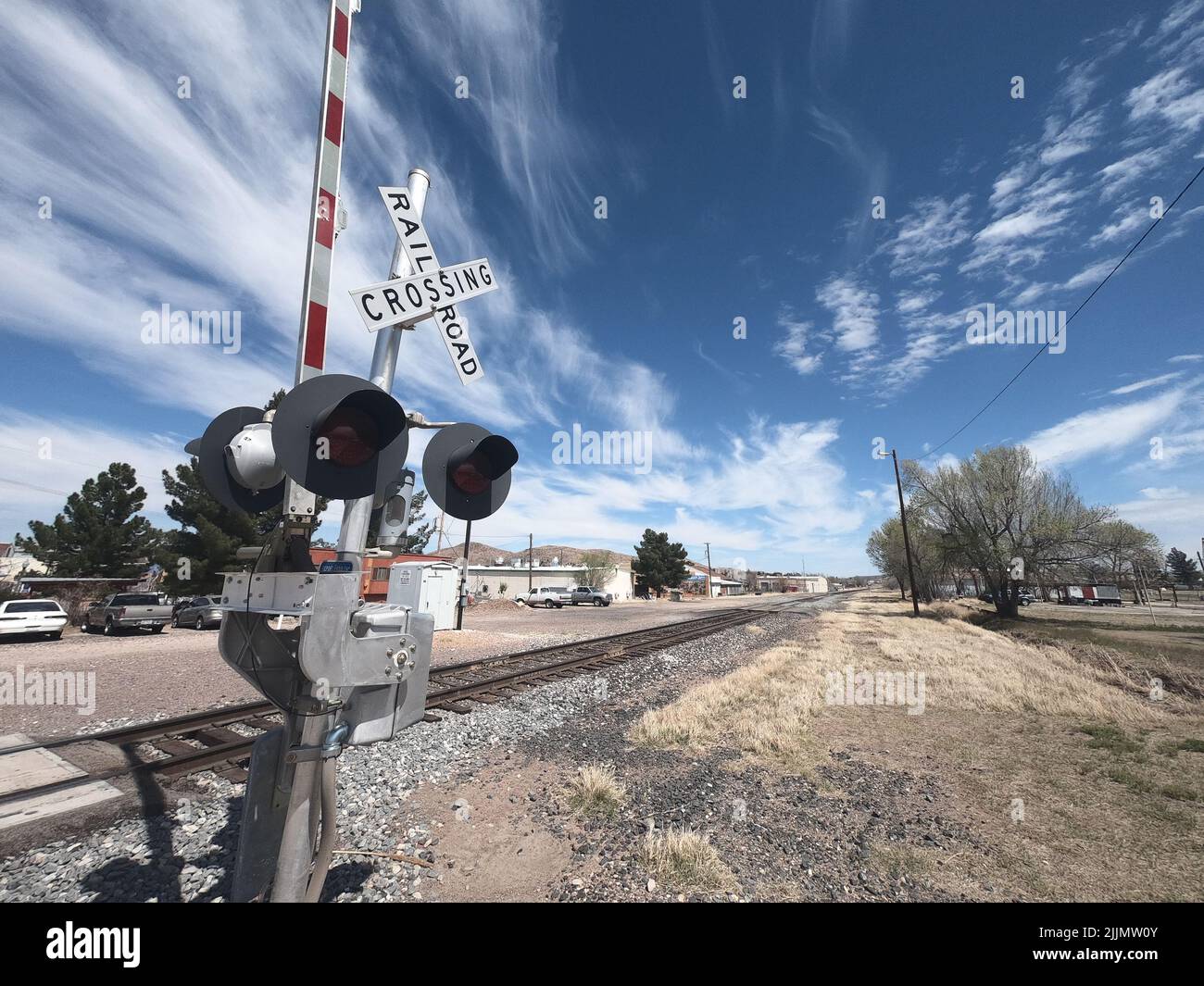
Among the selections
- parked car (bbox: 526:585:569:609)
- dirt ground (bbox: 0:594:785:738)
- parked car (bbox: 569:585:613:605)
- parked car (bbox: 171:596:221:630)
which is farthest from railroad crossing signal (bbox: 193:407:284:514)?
parked car (bbox: 569:585:613:605)

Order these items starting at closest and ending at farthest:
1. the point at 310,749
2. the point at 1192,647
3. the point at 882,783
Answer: the point at 310,749 < the point at 882,783 < the point at 1192,647

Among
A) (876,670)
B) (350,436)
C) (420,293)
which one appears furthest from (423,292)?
(876,670)

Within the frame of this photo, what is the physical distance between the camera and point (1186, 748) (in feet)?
23.2

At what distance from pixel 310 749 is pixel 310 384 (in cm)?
148

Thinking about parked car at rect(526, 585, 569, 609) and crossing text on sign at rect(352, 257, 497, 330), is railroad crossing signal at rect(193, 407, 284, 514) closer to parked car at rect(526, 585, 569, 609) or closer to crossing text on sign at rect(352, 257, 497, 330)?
crossing text on sign at rect(352, 257, 497, 330)

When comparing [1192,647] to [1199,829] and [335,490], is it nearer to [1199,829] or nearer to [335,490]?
[1199,829]

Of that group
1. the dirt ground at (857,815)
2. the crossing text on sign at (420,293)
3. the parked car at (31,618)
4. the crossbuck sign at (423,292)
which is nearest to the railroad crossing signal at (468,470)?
the crossbuck sign at (423,292)

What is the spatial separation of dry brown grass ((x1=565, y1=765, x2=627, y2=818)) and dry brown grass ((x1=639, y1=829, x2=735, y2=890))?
2.40 ft

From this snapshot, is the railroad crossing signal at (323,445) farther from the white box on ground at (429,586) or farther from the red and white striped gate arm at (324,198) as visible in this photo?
the white box on ground at (429,586)

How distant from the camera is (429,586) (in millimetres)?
22109

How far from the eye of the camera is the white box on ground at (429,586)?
21.2 metres

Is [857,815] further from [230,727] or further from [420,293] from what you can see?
[230,727]

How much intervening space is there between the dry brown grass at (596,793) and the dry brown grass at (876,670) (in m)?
1.79
